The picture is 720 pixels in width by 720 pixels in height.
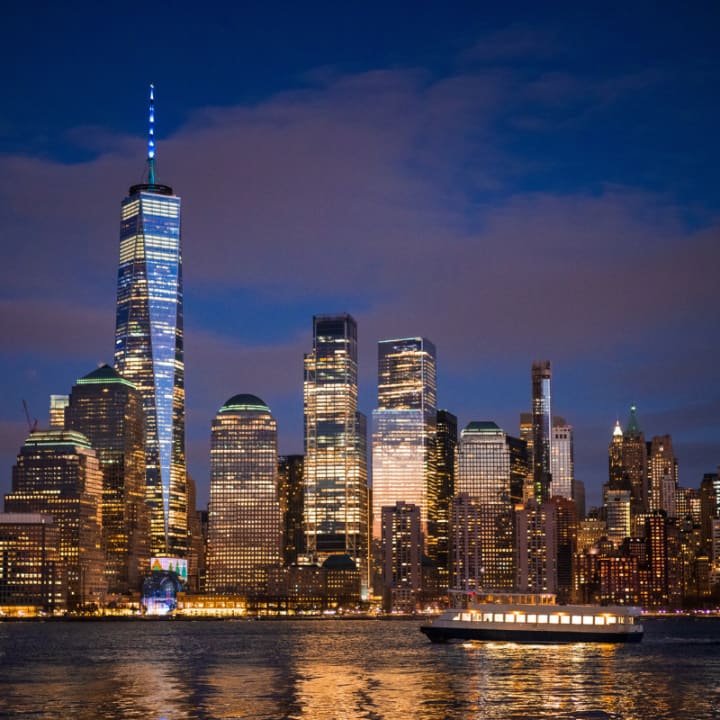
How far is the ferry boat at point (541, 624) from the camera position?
176250mm

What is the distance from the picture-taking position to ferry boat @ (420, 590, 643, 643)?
578 feet

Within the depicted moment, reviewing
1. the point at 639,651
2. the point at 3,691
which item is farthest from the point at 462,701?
the point at 639,651

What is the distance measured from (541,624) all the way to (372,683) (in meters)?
61.9

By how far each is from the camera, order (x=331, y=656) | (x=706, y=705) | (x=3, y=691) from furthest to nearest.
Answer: (x=331, y=656) → (x=3, y=691) → (x=706, y=705)

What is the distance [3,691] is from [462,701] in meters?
38.1

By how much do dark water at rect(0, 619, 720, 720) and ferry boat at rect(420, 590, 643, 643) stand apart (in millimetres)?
2126

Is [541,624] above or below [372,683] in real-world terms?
above

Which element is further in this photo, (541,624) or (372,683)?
(541,624)

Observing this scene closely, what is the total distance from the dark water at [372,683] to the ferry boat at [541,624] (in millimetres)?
2126

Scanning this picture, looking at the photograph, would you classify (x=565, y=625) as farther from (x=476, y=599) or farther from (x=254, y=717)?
(x=254, y=717)

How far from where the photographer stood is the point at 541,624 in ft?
584

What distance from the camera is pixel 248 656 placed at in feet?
559

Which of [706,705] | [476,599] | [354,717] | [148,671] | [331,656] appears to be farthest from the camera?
[476,599]

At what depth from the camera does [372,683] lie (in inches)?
4737
